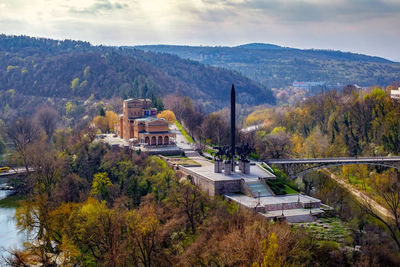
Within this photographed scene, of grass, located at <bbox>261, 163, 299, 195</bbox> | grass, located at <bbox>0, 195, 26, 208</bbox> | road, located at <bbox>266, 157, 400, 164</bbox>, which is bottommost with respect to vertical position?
grass, located at <bbox>0, 195, 26, 208</bbox>

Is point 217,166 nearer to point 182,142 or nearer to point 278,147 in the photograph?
point 182,142

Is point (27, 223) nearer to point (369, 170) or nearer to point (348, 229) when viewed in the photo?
point (348, 229)

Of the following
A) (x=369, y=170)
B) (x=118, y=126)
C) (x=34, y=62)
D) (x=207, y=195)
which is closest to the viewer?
(x=207, y=195)

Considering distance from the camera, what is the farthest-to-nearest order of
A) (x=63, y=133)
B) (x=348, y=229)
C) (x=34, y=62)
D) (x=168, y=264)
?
1. (x=34, y=62)
2. (x=63, y=133)
3. (x=348, y=229)
4. (x=168, y=264)

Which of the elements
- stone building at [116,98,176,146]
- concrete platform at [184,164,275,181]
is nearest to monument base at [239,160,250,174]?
concrete platform at [184,164,275,181]

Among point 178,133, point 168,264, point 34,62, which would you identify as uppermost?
point 34,62

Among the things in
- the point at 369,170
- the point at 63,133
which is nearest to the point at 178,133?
the point at 63,133

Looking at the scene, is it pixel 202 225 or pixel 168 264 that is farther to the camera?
pixel 202 225

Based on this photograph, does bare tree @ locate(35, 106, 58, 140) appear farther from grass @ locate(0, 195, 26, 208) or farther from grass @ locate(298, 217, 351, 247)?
grass @ locate(298, 217, 351, 247)

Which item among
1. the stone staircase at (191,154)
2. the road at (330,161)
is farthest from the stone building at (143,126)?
the road at (330,161)
